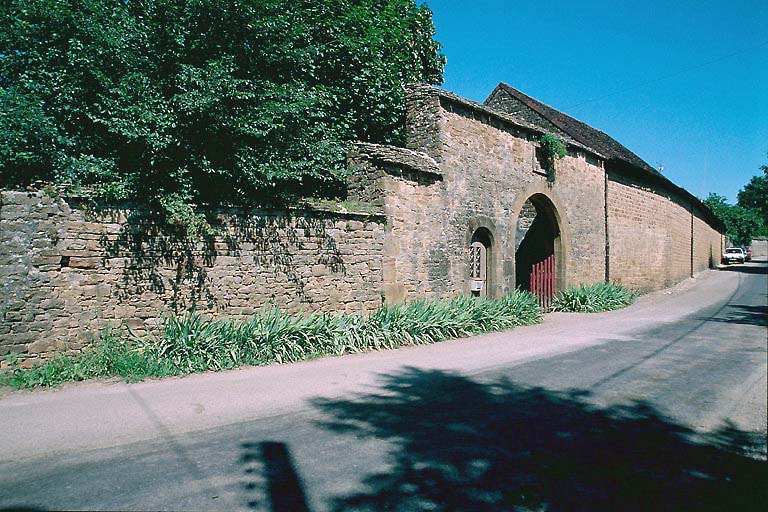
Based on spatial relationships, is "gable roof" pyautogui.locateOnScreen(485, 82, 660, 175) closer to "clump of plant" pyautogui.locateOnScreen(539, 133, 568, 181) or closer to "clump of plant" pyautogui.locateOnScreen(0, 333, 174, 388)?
"clump of plant" pyautogui.locateOnScreen(539, 133, 568, 181)

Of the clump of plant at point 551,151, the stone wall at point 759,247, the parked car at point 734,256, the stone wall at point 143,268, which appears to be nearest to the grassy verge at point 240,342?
the stone wall at point 143,268

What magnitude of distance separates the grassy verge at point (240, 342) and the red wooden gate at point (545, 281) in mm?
6861

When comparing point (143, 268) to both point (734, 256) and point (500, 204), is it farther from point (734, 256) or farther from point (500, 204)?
point (734, 256)

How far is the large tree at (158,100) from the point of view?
7676 millimetres

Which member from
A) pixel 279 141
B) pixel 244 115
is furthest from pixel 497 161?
pixel 244 115

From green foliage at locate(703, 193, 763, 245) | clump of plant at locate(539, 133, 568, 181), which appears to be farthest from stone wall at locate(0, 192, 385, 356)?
green foliage at locate(703, 193, 763, 245)

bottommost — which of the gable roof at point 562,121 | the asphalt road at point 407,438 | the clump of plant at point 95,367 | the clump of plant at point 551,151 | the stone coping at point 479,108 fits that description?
the asphalt road at point 407,438

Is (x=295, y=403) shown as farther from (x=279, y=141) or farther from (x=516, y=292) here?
(x=516, y=292)

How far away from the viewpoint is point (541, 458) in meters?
3.82

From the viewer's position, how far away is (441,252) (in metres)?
11.7

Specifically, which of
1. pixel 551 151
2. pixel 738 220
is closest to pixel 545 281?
pixel 551 151

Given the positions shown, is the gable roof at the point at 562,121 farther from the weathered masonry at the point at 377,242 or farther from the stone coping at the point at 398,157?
the stone coping at the point at 398,157

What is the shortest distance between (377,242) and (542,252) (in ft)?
28.4

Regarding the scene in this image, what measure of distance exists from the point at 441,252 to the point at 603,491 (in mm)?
8648
